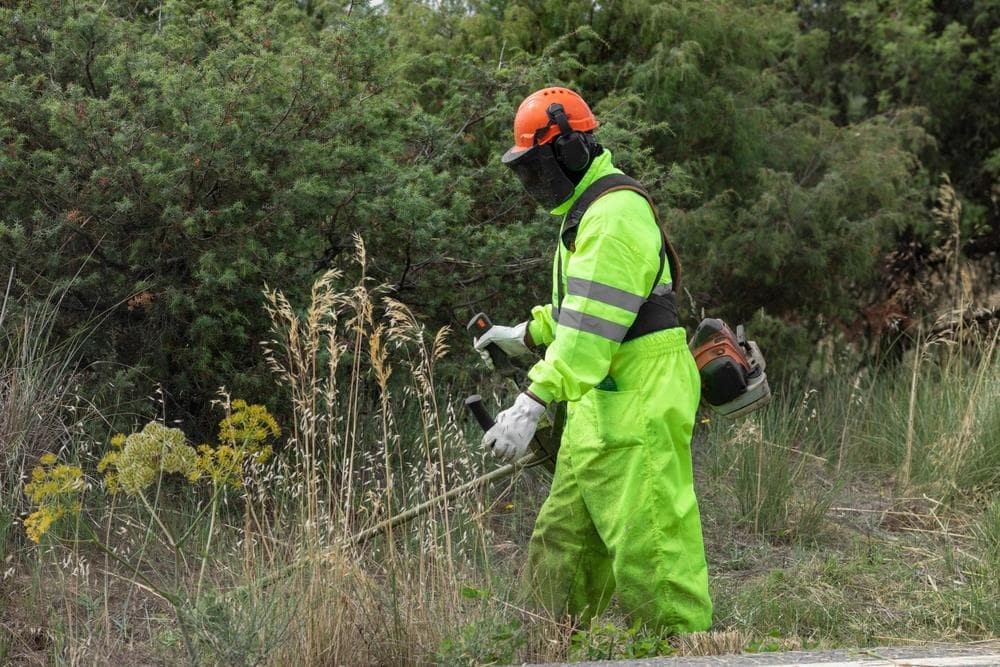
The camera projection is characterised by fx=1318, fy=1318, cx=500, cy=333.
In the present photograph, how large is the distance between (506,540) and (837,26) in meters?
6.32

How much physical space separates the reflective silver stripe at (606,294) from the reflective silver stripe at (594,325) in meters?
0.06

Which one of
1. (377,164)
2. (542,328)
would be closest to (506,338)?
(542,328)

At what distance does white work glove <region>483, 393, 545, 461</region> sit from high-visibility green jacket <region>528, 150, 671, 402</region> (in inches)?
2.4

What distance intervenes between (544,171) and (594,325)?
0.64m

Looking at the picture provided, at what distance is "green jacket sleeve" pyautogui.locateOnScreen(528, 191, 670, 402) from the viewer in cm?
407

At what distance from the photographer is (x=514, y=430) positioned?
398 centimetres

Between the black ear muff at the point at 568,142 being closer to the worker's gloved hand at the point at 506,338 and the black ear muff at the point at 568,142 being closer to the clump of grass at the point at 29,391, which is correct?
the worker's gloved hand at the point at 506,338

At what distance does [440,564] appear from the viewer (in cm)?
414

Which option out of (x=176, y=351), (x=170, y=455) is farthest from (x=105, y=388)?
(x=170, y=455)

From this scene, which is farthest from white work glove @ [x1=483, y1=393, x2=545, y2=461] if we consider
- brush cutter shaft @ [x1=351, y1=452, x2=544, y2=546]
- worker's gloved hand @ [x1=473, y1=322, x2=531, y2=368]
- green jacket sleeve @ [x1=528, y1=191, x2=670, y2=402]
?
worker's gloved hand @ [x1=473, y1=322, x2=531, y2=368]

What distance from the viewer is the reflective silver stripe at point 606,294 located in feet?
13.6

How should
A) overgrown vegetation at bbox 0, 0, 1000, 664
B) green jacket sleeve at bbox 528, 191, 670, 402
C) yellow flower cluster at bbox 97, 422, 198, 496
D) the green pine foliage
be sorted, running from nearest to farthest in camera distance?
yellow flower cluster at bbox 97, 422, 198, 496 → green jacket sleeve at bbox 528, 191, 670, 402 → overgrown vegetation at bbox 0, 0, 1000, 664 → the green pine foliage

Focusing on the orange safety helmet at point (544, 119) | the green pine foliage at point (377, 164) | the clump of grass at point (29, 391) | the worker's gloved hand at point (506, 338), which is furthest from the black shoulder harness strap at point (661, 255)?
the clump of grass at point (29, 391)

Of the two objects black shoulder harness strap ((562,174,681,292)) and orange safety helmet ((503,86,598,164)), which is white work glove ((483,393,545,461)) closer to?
black shoulder harness strap ((562,174,681,292))
